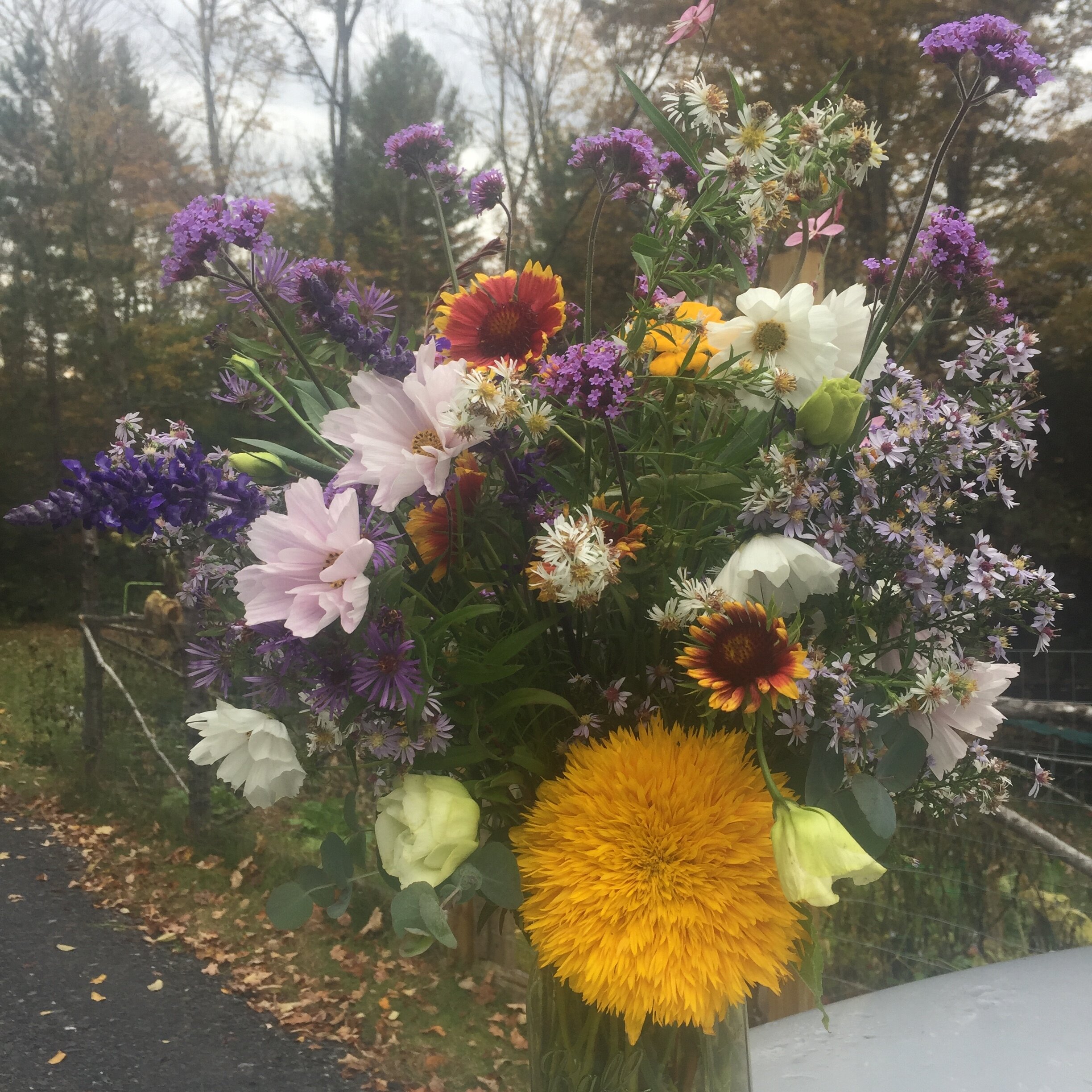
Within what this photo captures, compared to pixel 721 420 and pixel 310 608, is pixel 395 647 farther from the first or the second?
pixel 721 420

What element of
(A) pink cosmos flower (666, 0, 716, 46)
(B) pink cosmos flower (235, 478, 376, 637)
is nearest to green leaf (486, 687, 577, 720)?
(B) pink cosmos flower (235, 478, 376, 637)

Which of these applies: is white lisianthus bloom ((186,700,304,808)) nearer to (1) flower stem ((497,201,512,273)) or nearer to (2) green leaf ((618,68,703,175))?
(1) flower stem ((497,201,512,273))

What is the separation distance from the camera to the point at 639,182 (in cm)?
73

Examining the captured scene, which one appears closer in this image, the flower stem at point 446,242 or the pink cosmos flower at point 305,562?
the pink cosmos flower at point 305,562

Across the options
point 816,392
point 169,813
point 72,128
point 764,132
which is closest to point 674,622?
point 816,392

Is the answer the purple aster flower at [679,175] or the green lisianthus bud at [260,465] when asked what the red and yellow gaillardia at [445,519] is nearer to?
the green lisianthus bud at [260,465]

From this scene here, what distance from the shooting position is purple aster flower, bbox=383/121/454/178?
0.74m

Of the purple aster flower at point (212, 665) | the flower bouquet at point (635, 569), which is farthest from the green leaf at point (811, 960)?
the purple aster flower at point (212, 665)

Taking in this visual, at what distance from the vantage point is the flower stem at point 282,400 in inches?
25.2

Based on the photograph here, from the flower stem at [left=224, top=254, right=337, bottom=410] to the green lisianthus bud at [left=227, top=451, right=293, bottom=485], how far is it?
5cm

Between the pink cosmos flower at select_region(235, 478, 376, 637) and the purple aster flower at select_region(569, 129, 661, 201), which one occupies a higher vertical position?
the purple aster flower at select_region(569, 129, 661, 201)

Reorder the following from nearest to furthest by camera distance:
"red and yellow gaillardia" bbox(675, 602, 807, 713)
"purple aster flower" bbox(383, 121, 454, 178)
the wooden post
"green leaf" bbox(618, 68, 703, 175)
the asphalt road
→ "red and yellow gaillardia" bbox(675, 602, 807, 713) → "green leaf" bbox(618, 68, 703, 175) → "purple aster flower" bbox(383, 121, 454, 178) → the asphalt road → the wooden post

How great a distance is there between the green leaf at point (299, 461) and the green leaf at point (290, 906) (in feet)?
0.96

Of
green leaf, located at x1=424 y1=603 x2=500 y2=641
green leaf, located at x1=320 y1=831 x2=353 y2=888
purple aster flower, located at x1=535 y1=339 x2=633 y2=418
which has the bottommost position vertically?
green leaf, located at x1=320 y1=831 x2=353 y2=888
